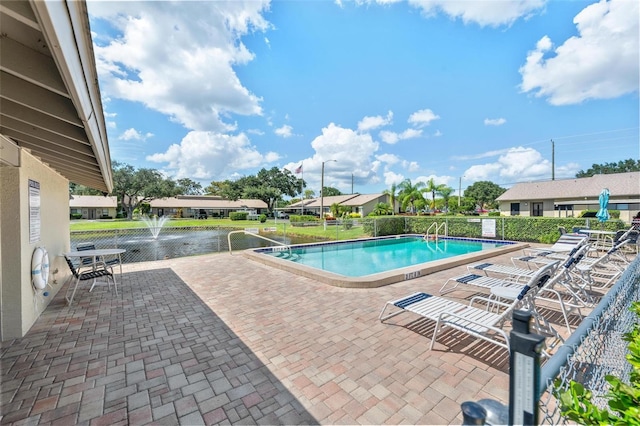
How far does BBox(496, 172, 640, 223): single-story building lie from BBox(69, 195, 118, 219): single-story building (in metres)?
62.0

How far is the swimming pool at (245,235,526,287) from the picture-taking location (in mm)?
6836

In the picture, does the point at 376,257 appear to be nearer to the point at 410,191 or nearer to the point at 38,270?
the point at 38,270

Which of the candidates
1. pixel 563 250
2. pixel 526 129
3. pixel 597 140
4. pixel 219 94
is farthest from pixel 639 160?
pixel 219 94

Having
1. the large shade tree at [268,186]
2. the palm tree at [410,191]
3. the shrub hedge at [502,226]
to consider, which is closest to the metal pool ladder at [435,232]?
the shrub hedge at [502,226]

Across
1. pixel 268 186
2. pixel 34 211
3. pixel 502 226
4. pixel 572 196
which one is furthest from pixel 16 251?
pixel 268 186

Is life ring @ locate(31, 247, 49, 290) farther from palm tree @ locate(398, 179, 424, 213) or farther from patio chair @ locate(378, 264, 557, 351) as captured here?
palm tree @ locate(398, 179, 424, 213)

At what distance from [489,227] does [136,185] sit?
52.3 meters

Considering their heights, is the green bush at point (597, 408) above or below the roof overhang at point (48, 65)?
below

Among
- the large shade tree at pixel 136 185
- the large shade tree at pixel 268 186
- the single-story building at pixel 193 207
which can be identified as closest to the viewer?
the large shade tree at pixel 136 185

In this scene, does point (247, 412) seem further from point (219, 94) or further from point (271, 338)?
point (219, 94)

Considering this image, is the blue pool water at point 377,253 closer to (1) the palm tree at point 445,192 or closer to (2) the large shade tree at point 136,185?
(1) the palm tree at point 445,192

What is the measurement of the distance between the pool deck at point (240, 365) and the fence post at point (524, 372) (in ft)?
5.73

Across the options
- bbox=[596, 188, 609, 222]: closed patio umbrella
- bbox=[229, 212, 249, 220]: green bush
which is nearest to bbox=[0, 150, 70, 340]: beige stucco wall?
bbox=[596, 188, 609, 222]: closed patio umbrella

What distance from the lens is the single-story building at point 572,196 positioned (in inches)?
862
